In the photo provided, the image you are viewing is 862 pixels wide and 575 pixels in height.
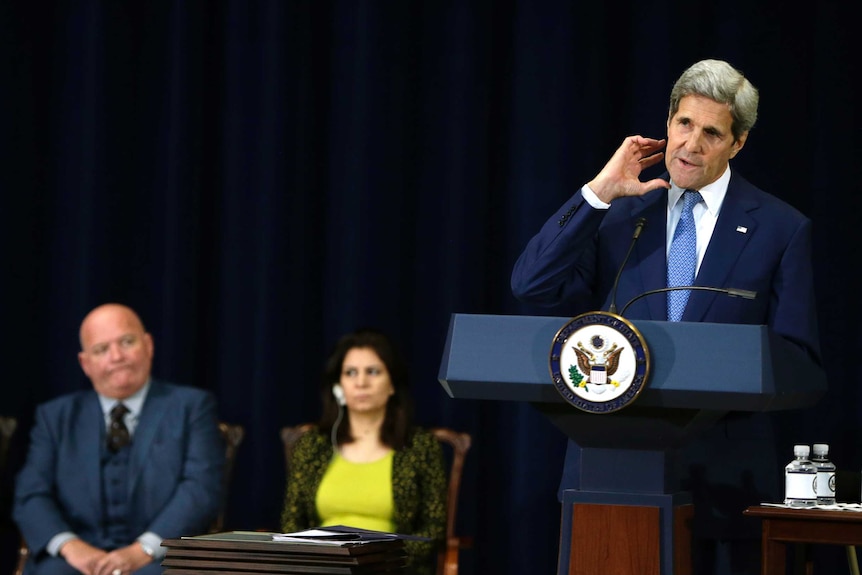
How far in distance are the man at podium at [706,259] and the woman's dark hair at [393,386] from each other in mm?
1811

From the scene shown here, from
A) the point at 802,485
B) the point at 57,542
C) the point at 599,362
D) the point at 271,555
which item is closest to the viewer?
the point at 599,362

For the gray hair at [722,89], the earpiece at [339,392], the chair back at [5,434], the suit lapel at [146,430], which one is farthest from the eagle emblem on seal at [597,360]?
the chair back at [5,434]

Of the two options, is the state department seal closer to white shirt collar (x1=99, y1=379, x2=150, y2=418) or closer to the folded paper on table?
the folded paper on table

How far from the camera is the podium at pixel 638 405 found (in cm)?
222

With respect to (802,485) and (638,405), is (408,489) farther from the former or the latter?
(638,405)

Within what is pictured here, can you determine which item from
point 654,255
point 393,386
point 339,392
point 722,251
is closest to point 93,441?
point 339,392

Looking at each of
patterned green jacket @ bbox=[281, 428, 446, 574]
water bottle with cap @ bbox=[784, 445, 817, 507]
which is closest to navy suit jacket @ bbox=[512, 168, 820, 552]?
water bottle with cap @ bbox=[784, 445, 817, 507]

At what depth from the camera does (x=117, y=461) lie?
14.9 feet

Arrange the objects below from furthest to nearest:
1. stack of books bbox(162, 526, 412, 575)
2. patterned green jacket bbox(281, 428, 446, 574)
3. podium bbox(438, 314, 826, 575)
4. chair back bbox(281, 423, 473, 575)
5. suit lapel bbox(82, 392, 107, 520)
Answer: suit lapel bbox(82, 392, 107, 520), patterned green jacket bbox(281, 428, 446, 574), chair back bbox(281, 423, 473, 575), stack of books bbox(162, 526, 412, 575), podium bbox(438, 314, 826, 575)

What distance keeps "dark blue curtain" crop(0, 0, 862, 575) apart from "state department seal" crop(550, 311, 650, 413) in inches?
88.0

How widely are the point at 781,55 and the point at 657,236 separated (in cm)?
194

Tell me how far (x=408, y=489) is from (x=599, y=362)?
2.26m

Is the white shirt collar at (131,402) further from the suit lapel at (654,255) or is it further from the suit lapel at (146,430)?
the suit lapel at (654,255)

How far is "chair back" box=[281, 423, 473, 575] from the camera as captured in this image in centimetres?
424
